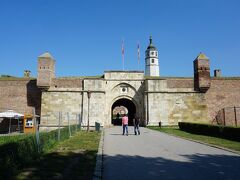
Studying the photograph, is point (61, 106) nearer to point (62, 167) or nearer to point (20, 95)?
point (20, 95)

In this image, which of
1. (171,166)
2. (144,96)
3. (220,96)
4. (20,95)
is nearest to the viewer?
(171,166)

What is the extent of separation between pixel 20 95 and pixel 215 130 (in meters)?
19.0

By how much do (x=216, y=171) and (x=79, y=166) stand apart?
356cm

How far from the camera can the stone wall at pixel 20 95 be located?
2627 cm

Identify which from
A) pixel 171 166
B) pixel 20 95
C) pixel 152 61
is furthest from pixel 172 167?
pixel 152 61

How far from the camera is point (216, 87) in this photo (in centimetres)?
2677

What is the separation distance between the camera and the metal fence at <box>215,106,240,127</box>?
2636 cm

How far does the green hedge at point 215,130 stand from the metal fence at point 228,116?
6.40 m

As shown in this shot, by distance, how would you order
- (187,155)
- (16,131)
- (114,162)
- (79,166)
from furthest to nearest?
(16,131), (187,155), (114,162), (79,166)

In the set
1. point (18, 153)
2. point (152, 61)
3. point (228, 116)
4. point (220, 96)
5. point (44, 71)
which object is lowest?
point (18, 153)

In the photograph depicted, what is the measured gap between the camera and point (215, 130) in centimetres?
1630

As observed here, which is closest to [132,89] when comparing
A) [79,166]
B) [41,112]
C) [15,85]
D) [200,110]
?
[200,110]

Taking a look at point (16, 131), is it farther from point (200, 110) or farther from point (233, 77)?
point (233, 77)

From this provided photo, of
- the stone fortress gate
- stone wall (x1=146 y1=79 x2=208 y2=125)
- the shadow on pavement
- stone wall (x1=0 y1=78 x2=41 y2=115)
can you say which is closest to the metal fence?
the stone fortress gate
